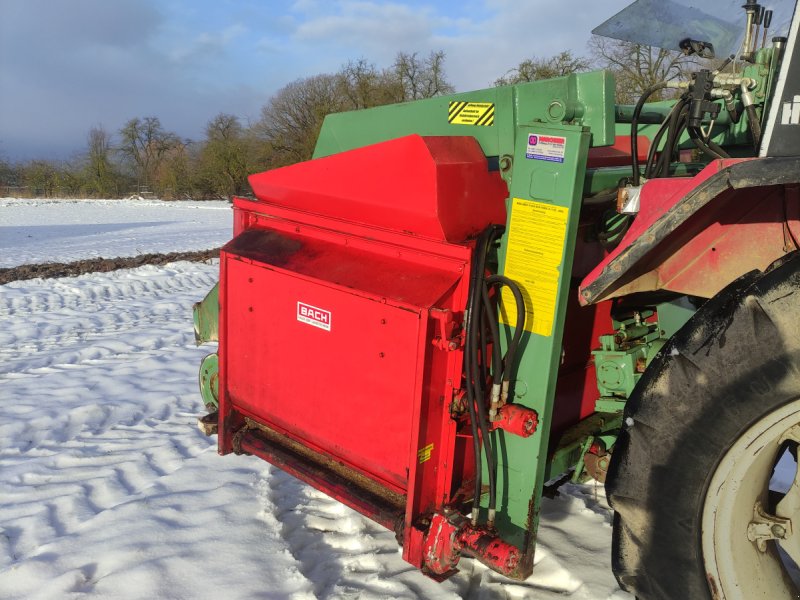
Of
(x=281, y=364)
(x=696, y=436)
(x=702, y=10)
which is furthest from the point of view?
(x=281, y=364)

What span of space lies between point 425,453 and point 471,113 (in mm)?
1263

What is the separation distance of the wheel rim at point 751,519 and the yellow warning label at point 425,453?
3.10ft

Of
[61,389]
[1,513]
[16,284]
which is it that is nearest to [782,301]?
[1,513]

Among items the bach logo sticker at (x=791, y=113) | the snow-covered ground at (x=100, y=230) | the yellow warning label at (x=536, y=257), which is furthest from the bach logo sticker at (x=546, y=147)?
the snow-covered ground at (x=100, y=230)

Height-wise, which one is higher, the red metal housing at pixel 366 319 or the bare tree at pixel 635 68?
the bare tree at pixel 635 68

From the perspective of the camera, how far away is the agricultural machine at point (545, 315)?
148 centimetres

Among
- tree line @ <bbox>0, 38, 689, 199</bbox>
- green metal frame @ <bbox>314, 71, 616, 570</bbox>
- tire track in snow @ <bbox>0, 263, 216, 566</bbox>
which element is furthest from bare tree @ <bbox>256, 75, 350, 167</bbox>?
green metal frame @ <bbox>314, 71, 616, 570</bbox>

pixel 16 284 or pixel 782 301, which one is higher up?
pixel 782 301

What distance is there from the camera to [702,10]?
2527 millimetres

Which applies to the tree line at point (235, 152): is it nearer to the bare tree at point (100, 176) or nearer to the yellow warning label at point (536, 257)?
the bare tree at point (100, 176)

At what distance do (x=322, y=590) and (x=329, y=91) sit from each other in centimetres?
3316

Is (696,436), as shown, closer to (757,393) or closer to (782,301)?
(757,393)

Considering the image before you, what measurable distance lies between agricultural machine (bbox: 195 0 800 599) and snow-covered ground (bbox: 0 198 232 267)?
987cm

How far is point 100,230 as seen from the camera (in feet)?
55.0
